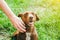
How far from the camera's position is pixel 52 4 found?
5184 millimetres

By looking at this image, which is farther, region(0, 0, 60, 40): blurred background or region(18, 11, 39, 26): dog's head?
region(0, 0, 60, 40): blurred background

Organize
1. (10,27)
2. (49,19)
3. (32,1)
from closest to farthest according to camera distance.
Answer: (10,27) < (49,19) < (32,1)

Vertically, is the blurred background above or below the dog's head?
below

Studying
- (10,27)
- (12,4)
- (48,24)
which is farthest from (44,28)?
(12,4)

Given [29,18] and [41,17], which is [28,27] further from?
[41,17]

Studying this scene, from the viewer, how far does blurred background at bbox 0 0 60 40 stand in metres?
4.08

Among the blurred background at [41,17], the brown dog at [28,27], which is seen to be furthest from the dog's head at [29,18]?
the blurred background at [41,17]

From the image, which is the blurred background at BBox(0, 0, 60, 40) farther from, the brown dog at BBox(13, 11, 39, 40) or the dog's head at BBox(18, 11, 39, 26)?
the dog's head at BBox(18, 11, 39, 26)

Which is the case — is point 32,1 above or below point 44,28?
above

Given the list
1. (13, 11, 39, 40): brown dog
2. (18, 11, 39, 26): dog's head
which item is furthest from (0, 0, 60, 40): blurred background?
(18, 11, 39, 26): dog's head

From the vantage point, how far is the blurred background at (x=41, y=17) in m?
4.08

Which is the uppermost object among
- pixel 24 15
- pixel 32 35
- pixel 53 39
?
pixel 24 15

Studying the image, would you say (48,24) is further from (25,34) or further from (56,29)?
(25,34)

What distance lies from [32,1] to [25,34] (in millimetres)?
1848
